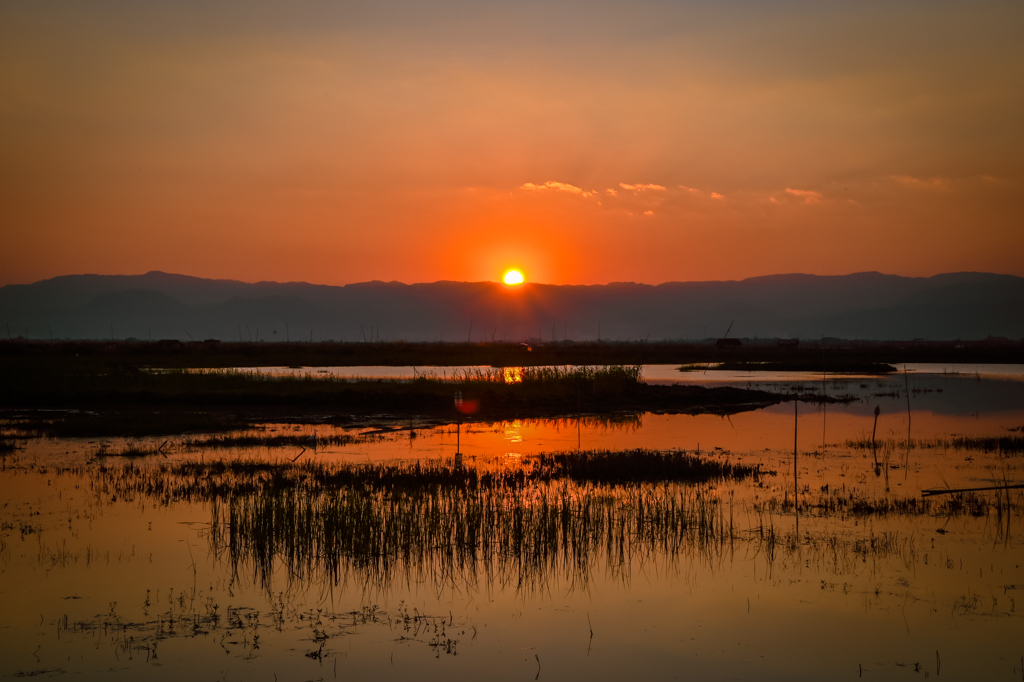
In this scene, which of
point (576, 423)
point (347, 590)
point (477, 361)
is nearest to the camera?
point (347, 590)

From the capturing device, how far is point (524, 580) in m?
10.5

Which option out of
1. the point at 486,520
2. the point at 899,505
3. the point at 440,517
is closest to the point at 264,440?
the point at 440,517

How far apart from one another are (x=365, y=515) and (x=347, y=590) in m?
2.55

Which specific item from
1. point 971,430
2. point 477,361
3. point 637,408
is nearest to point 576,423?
point 637,408

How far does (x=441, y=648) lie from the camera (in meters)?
8.31

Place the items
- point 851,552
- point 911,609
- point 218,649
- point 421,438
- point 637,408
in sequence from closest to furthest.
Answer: point 218,649, point 911,609, point 851,552, point 421,438, point 637,408

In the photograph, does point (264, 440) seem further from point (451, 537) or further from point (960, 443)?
point (960, 443)

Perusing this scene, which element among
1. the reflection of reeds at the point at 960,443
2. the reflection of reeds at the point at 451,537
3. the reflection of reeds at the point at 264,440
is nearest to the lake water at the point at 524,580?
the reflection of reeds at the point at 451,537

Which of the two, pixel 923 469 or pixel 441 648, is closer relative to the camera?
pixel 441 648

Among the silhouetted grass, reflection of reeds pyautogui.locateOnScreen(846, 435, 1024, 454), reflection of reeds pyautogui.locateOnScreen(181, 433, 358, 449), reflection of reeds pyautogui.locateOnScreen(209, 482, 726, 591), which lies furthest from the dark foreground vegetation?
the silhouetted grass

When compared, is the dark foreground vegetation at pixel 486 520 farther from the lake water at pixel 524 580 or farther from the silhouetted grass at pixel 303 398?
the silhouetted grass at pixel 303 398

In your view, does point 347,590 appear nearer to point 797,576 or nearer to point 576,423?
point 797,576

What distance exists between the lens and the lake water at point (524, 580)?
26.3 ft

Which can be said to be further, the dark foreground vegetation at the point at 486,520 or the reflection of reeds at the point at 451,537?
the dark foreground vegetation at the point at 486,520
